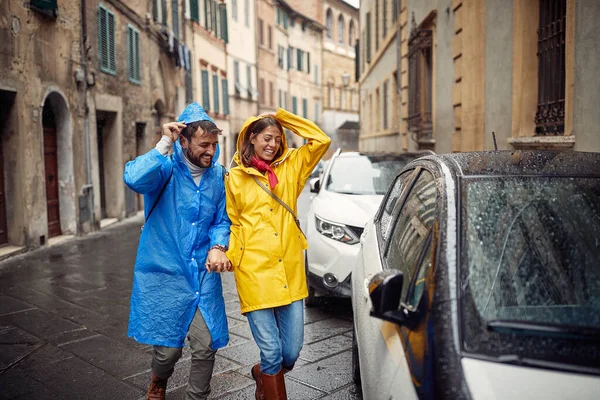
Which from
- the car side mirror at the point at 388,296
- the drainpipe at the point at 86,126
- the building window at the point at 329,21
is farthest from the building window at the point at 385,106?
the building window at the point at 329,21

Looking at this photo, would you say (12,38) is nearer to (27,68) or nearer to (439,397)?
(27,68)

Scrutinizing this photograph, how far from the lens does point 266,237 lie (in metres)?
3.24

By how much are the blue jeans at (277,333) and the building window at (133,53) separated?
43.9 ft

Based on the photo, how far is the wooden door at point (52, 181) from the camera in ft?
38.3

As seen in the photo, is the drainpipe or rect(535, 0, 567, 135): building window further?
the drainpipe

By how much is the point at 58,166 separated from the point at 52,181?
0.38 m

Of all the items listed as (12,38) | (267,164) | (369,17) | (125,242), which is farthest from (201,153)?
(369,17)

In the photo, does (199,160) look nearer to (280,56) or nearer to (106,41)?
(106,41)

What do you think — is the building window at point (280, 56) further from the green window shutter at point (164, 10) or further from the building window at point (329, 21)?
the green window shutter at point (164, 10)

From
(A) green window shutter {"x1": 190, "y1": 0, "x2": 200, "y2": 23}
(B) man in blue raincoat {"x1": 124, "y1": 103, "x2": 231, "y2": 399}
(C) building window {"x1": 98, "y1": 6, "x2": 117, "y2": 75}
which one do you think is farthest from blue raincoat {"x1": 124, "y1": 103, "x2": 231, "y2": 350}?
(A) green window shutter {"x1": 190, "y1": 0, "x2": 200, "y2": 23}

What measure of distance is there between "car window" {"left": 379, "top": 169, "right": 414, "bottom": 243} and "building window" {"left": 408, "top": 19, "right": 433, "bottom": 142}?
359 inches

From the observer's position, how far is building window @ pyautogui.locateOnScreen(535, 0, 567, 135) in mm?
6684

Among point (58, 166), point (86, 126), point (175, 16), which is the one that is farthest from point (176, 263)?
point (175, 16)

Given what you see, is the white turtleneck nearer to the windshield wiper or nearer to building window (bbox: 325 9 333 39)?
the windshield wiper
